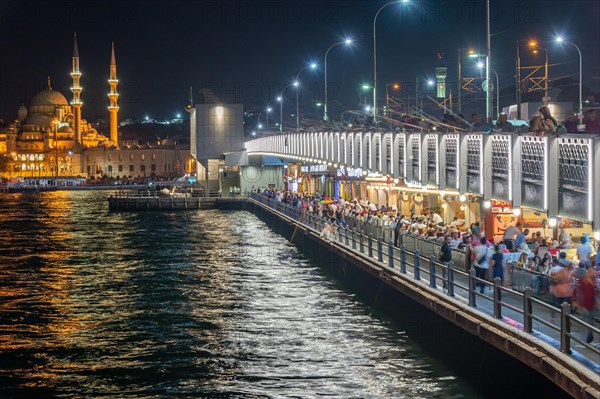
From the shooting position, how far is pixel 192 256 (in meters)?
47.4

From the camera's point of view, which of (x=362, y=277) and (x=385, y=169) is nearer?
(x=362, y=277)

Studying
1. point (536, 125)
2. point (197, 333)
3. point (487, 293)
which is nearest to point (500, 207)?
point (487, 293)

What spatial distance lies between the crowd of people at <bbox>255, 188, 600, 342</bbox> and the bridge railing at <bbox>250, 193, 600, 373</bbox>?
0.88ft

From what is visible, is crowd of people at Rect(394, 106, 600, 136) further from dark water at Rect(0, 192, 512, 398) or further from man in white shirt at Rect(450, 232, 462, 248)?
dark water at Rect(0, 192, 512, 398)

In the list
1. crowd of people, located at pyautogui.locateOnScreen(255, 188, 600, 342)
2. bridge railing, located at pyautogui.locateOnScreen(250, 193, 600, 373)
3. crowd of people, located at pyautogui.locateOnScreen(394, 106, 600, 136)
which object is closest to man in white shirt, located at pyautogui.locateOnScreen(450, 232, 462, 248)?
crowd of people, located at pyautogui.locateOnScreen(255, 188, 600, 342)

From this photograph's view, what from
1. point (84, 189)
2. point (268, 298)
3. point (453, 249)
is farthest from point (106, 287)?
point (84, 189)

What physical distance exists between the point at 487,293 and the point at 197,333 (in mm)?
8168

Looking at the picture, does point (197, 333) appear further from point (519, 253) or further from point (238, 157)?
point (238, 157)

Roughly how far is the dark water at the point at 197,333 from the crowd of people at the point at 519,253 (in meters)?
2.27

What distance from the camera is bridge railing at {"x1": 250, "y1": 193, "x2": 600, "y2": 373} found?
1520 cm

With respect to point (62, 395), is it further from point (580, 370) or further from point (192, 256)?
point (192, 256)

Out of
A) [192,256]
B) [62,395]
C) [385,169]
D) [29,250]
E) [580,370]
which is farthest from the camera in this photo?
[29,250]

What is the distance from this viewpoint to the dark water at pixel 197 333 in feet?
66.1

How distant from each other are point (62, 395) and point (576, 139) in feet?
34.7
